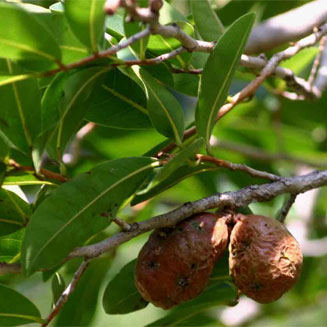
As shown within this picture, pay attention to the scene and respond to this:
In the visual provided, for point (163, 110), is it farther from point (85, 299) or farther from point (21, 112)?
point (85, 299)

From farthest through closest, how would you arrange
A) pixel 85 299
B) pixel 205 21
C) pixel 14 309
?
pixel 85 299 < pixel 205 21 < pixel 14 309

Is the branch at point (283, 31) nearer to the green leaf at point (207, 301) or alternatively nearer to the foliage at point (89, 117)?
the foliage at point (89, 117)

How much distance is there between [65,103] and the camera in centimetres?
125

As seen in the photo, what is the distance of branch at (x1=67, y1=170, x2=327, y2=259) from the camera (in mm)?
1361

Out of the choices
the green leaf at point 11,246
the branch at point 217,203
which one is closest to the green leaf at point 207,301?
the branch at point 217,203

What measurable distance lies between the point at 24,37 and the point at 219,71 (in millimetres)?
407

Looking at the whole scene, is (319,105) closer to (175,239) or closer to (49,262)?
(175,239)

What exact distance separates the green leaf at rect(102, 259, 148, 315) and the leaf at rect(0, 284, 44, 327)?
20 centimetres

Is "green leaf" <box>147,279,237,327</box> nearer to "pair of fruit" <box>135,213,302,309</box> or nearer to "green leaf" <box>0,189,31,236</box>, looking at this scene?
"pair of fruit" <box>135,213,302,309</box>

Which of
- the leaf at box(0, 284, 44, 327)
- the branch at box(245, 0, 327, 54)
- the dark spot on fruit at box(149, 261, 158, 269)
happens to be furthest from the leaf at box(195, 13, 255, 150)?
the branch at box(245, 0, 327, 54)

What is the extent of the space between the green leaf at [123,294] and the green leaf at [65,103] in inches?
16.4

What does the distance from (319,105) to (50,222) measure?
69.6 inches

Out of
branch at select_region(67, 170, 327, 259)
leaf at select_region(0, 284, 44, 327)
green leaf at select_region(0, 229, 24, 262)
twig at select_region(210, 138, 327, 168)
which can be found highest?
branch at select_region(67, 170, 327, 259)

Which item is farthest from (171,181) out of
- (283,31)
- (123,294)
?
(283,31)
